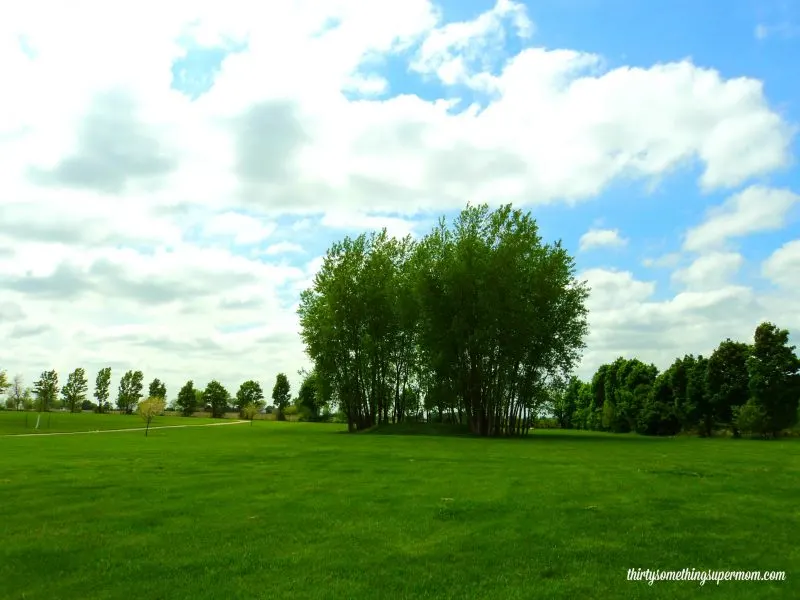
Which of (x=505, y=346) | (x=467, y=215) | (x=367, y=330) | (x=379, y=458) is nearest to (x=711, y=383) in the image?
(x=505, y=346)

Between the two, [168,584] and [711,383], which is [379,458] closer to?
[168,584]

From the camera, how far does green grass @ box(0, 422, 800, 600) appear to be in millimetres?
8547

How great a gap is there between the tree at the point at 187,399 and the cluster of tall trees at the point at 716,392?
340 ft

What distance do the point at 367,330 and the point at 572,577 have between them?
4809cm

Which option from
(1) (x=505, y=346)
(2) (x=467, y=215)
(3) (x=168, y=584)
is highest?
(2) (x=467, y=215)

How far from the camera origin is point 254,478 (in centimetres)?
1719

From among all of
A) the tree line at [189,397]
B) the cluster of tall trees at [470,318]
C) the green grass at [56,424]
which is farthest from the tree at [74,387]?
the cluster of tall trees at [470,318]

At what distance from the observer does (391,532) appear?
11.0 metres

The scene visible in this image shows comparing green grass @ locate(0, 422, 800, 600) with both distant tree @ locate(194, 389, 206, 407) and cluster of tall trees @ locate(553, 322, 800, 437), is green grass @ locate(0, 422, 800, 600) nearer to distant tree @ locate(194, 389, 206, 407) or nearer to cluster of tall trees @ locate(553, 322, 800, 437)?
cluster of tall trees @ locate(553, 322, 800, 437)

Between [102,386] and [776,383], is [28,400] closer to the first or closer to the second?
[102,386]

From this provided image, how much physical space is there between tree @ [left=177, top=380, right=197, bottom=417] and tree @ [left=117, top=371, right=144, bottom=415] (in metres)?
13.5

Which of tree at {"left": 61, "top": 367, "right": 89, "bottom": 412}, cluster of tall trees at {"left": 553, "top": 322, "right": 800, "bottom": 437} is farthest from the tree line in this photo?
cluster of tall trees at {"left": 553, "top": 322, "right": 800, "bottom": 437}

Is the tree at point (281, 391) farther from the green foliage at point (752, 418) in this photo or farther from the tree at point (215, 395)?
the green foliage at point (752, 418)

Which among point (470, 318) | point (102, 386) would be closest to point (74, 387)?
point (102, 386)
